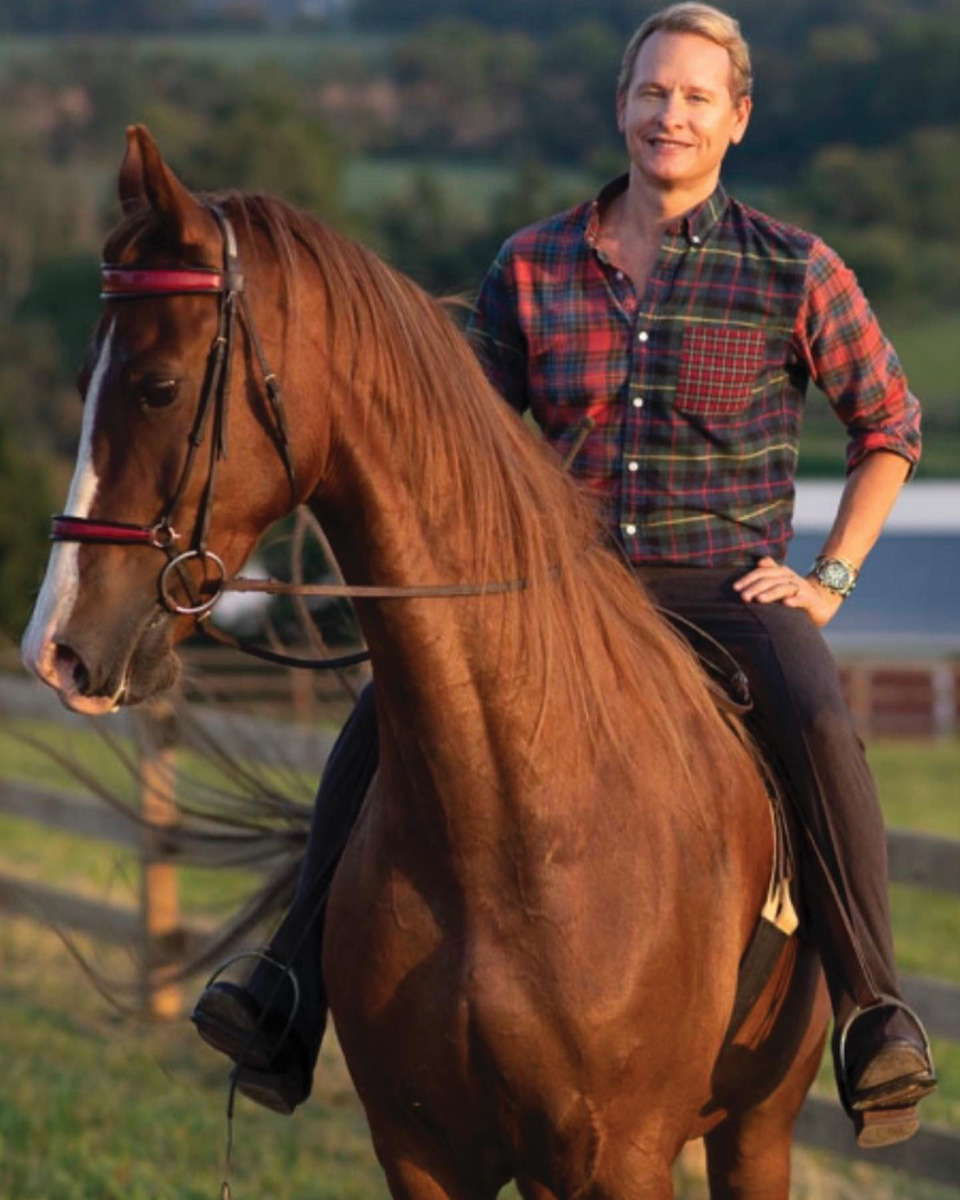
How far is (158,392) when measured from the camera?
10.6ft

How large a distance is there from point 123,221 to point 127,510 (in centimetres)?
47

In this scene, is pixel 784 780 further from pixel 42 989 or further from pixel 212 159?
pixel 212 159

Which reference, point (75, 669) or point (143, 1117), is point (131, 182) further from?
point (143, 1117)

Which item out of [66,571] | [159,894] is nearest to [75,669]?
[66,571]

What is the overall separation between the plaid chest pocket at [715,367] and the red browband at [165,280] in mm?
1162

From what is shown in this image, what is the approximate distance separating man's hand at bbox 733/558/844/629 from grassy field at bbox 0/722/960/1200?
5.88 feet

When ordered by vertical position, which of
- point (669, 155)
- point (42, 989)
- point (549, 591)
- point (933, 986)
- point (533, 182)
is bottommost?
point (533, 182)

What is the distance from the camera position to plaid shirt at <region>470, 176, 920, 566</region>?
13.6 ft

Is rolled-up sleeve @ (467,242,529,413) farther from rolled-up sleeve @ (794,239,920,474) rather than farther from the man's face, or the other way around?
rolled-up sleeve @ (794,239,920,474)

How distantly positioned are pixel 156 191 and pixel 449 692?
0.95 m

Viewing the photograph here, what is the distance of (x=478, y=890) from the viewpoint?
364 cm

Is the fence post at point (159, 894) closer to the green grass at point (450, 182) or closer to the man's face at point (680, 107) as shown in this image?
the man's face at point (680, 107)

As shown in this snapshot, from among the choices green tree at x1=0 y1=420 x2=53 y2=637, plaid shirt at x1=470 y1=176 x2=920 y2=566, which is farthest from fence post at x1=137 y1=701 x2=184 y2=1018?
green tree at x1=0 y1=420 x2=53 y2=637

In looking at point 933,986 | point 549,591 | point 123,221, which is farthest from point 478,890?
point 933,986
